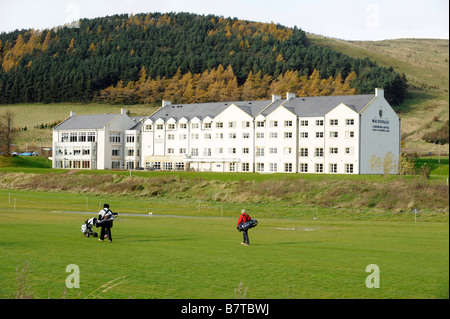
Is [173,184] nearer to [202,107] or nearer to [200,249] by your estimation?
[202,107]

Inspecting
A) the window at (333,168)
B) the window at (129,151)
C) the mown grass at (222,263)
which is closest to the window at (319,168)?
the window at (333,168)

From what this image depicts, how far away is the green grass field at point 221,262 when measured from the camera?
1777 cm

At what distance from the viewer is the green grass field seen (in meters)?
17.8

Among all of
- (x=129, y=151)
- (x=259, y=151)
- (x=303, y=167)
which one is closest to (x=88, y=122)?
(x=129, y=151)

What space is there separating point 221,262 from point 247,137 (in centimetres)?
8333

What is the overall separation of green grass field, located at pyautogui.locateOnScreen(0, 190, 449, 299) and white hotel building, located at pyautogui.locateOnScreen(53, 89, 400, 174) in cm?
5623

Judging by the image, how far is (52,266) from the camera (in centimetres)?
2195

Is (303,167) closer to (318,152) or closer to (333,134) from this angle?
(318,152)

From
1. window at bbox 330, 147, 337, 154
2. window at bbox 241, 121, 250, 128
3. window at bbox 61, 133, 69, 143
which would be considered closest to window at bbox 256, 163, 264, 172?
window at bbox 241, 121, 250, 128

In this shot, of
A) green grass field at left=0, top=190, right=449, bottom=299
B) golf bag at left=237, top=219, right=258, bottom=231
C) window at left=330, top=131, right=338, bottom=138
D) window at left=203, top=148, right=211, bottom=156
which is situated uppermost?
window at left=330, top=131, right=338, bottom=138

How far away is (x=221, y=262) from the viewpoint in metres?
23.2

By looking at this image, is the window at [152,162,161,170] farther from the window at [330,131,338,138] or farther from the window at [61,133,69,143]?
the window at [330,131,338,138]
